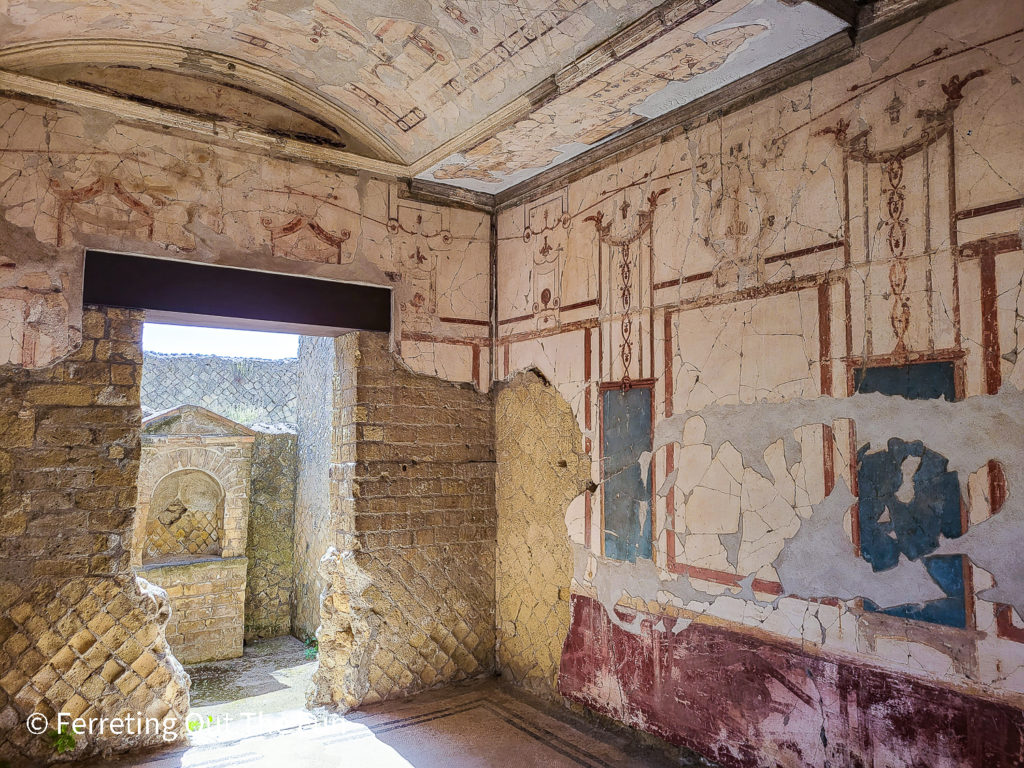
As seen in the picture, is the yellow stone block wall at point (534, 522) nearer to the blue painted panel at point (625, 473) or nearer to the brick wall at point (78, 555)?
the blue painted panel at point (625, 473)

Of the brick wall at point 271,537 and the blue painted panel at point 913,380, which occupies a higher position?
the blue painted panel at point 913,380

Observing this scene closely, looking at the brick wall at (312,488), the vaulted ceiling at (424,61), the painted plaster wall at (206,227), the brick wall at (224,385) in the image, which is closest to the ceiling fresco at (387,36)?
the vaulted ceiling at (424,61)

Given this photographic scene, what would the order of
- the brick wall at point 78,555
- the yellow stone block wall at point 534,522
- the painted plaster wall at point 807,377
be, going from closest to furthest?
the painted plaster wall at point 807,377 → the brick wall at point 78,555 → the yellow stone block wall at point 534,522

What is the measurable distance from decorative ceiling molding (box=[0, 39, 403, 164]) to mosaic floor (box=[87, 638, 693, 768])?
10.4ft

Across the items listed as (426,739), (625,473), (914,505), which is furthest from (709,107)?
(426,739)

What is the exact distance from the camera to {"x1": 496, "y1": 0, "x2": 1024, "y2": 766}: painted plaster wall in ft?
7.36

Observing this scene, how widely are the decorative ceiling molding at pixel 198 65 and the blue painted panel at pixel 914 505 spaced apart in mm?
3000

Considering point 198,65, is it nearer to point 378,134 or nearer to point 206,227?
point 206,227

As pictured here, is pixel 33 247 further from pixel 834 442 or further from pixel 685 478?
pixel 834 442

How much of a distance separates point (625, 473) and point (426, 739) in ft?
5.55

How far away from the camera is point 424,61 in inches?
129

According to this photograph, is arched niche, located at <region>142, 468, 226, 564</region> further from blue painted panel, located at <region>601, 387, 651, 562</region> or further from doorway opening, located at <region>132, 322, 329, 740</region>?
blue painted panel, located at <region>601, 387, 651, 562</region>

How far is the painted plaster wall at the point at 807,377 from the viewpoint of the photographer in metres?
2.24

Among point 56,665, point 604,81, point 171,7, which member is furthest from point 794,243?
point 56,665
